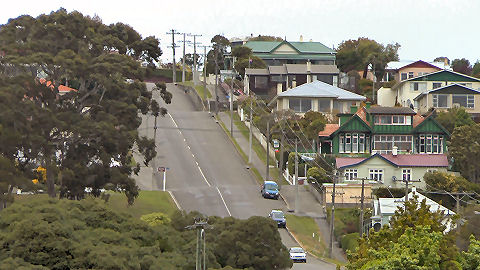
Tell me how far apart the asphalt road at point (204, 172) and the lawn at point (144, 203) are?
120 cm

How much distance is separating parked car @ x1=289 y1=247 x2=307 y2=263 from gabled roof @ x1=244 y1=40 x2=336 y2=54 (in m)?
89.0

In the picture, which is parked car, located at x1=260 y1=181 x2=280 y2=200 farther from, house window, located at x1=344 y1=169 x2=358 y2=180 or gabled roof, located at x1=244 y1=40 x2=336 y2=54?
gabled roof, located at x1=244 y1=40 x2=336 y2=54

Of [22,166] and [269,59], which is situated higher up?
[269,59]

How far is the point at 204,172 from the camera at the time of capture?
334 ft

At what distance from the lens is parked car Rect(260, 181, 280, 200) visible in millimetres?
93188

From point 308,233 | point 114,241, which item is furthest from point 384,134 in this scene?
point 114,241

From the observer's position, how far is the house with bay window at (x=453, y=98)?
125000 mm

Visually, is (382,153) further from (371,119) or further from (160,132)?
(160,132)

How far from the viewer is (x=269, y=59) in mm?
160750

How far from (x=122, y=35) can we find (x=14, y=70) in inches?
446

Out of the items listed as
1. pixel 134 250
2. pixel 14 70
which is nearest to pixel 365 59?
pixel 14 70

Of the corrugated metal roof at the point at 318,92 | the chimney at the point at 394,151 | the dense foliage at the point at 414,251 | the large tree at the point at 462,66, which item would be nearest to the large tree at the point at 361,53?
the large tree at the point at 462,66

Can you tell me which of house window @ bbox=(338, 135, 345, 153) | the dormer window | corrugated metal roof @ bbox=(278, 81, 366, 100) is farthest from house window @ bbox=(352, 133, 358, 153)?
corrugated metal roof @ bbox=(278, 81, 366, 100)

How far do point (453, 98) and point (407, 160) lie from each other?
900 inches
